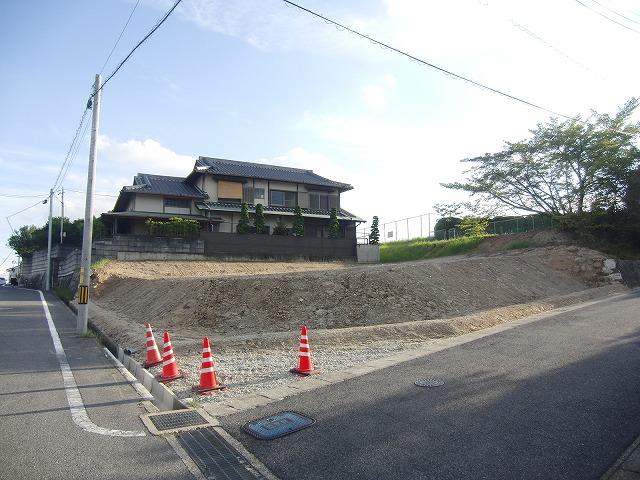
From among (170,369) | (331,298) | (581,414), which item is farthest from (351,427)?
(331,298)

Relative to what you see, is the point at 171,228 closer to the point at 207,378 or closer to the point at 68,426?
the point at 207,378

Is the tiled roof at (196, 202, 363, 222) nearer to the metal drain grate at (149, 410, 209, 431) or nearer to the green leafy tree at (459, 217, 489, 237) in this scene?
the green leafy tree at (459, 217, 489, 237)

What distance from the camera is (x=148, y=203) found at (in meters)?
28.4

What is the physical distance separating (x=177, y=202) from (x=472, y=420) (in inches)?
1067

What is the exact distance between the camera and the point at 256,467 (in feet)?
12.5

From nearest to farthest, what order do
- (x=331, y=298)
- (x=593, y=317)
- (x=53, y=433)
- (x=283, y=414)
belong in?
(x=53, y=433) < (x=283, y=414) < (x=593, y=317) < (x=331, y=298)

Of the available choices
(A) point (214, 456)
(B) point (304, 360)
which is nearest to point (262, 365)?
(B) point (304, 360)

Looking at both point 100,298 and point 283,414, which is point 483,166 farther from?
point 283,414

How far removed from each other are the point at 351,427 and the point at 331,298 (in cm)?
775

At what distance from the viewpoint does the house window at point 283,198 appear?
3272 cm

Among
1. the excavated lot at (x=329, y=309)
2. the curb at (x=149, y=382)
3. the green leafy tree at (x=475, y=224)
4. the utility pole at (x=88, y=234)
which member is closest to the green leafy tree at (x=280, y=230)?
the excavated lot at (x=329, y=309)

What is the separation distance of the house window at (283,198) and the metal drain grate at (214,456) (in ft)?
93.4

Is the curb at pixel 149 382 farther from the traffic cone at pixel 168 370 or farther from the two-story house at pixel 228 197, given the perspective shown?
the two-story house at pixel 228 197

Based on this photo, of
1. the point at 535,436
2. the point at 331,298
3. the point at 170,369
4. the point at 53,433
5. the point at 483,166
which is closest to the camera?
the point at 535,436
